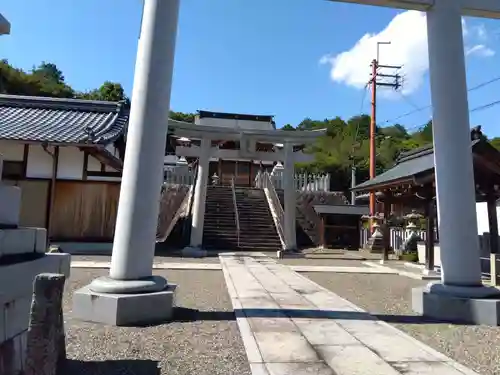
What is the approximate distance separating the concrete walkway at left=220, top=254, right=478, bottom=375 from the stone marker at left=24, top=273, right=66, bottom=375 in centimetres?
163

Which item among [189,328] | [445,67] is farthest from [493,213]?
[189,328]

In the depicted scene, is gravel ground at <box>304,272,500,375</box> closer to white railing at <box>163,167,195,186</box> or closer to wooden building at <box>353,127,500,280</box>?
wooden building at <box>353,127,500,280</box>

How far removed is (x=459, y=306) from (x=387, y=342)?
1.83 meters

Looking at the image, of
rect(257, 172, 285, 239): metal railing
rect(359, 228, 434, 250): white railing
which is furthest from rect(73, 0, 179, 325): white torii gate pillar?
rect(359, 228, 434, 250): white railing

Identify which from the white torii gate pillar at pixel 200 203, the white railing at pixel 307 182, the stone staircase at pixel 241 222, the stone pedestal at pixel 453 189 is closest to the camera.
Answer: the stone pedestal at pixel 453 189

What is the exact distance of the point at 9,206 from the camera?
276 centimetres

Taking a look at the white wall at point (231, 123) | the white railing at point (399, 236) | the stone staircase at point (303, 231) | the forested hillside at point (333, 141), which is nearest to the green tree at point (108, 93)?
the forested hillside at point (333, 141)

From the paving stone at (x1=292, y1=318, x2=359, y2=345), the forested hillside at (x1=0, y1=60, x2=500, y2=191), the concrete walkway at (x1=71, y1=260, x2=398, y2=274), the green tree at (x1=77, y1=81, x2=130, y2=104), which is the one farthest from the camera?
the green tree at (x1=77, y1=81, x2=130, y2=104)

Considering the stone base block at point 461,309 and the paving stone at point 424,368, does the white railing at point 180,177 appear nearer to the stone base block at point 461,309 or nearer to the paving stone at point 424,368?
the stone base block at point 461,309

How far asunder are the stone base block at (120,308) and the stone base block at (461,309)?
3.66 m

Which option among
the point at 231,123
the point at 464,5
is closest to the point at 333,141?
the point at 231,123

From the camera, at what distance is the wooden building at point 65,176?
13055 mm

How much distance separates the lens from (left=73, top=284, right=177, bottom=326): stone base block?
4.56 m

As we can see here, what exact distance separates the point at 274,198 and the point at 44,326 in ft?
62.7
